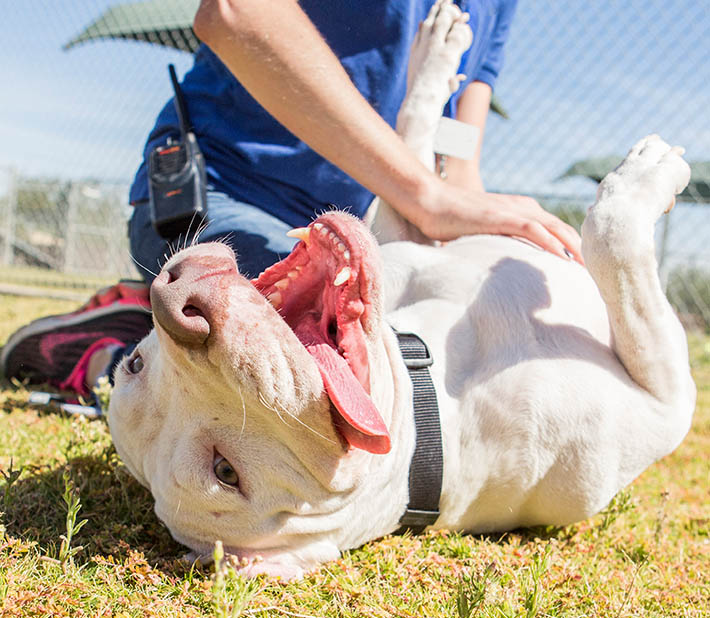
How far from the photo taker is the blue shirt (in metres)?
3.12

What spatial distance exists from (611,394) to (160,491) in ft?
3.89

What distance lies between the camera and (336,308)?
171 cm

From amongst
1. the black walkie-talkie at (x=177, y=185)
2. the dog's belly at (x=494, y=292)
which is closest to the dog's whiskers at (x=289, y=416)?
the dog's belly at (x=494, y=292)

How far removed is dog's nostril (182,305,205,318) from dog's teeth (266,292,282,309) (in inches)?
12.7

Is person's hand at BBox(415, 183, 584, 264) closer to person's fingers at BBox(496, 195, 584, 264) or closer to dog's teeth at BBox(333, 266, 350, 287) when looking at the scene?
person's fingers at BBox(496, 195, 584, 264)

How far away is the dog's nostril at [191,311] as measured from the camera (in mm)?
1456

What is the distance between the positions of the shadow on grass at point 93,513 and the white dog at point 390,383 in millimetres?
102

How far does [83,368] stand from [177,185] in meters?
1.07

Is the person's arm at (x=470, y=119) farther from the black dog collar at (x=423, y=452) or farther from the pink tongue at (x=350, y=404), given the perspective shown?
the pink tongue at (x=350, y=404)

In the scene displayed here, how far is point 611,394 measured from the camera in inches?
78.0

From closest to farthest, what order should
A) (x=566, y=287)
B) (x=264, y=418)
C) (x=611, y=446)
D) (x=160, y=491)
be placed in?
(x=264, y=418), (x=160, y=491), (x=611, y=446), (x=566, y=287)

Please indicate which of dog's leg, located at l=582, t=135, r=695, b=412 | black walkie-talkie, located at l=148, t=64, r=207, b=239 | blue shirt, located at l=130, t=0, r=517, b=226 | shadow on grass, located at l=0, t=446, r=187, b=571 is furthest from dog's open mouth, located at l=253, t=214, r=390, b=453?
blue shirt, located at l=130, t=0, r=517, b=226

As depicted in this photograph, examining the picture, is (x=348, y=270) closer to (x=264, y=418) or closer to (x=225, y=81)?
(x=264, y=418)

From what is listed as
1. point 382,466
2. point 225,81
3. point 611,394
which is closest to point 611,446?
point 611,394
